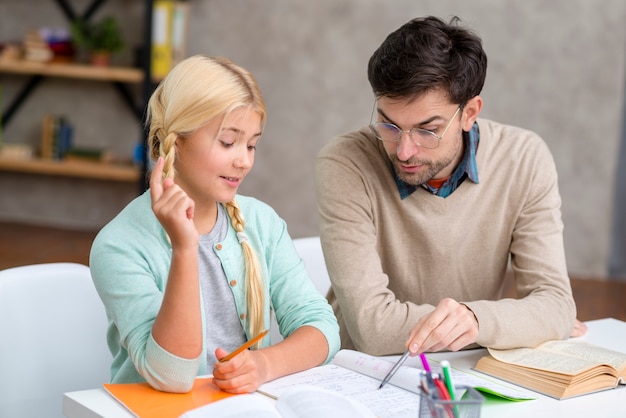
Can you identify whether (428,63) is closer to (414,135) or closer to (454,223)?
(414,135)

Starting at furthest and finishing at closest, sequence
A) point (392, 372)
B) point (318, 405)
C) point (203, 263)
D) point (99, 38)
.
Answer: point (99, 38)
point (203, 263)
point (392, 372)
point (318, 405)

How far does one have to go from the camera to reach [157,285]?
1509 millimetres

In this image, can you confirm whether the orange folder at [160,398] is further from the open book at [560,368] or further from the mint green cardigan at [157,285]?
the open book at [560,368]

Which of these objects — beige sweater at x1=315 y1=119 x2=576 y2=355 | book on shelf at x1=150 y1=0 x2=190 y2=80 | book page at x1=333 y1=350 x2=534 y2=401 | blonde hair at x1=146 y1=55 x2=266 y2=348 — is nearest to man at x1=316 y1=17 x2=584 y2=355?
beige sweater at x1=315 y1=119 x2=576 y2=355

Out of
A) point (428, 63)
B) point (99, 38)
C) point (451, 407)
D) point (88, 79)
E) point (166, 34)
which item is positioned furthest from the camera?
point (88, 79)

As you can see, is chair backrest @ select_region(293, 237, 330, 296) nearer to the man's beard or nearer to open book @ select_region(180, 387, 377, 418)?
the man's beard

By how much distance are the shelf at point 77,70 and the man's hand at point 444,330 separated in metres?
3.86

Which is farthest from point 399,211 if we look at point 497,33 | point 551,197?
point 497,33

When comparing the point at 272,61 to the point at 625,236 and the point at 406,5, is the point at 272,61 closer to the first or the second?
the point at 406,5

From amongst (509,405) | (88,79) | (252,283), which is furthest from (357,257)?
(88,79)

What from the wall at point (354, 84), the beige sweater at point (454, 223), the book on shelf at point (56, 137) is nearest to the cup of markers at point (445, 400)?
the beige sweater at point (454, 223)

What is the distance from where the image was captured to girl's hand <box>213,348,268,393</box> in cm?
134

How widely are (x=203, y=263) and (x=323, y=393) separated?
0.41 metres

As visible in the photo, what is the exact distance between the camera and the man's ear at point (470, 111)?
195cm
